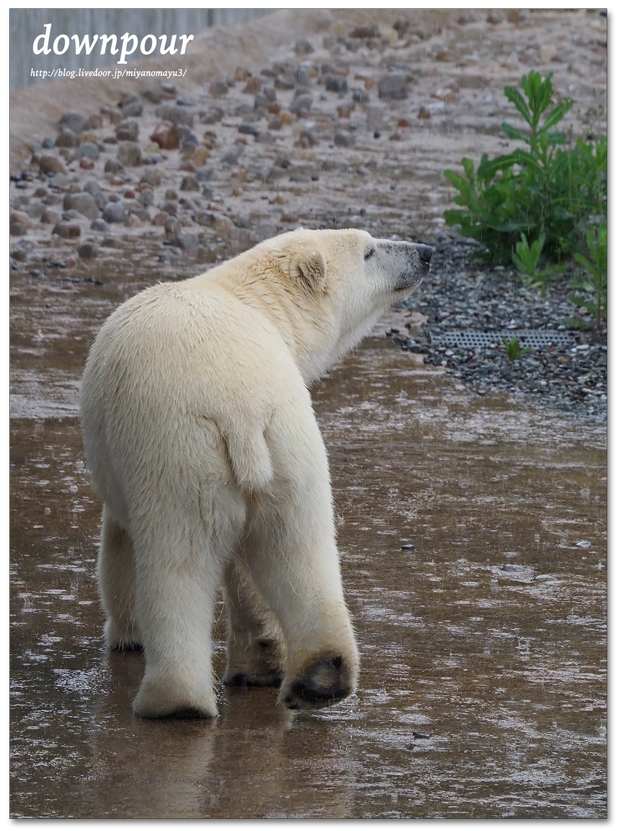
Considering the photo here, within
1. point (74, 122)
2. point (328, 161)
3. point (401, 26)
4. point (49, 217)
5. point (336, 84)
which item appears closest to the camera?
point (49, 217)

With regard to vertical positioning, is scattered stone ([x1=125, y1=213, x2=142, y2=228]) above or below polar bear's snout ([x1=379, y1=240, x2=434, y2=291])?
above

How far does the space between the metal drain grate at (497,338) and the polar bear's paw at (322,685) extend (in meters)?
5.11

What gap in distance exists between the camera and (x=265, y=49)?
16609 mm

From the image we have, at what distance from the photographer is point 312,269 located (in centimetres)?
380

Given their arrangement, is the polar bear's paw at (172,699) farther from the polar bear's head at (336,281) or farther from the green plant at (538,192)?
the green plant at (538,192)

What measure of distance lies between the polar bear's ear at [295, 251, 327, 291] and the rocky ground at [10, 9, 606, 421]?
3.59 metres

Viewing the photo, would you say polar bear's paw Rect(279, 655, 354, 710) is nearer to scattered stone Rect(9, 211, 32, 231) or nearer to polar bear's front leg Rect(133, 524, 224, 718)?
polar bear's front leg Rect(133, 524, 224, 718)

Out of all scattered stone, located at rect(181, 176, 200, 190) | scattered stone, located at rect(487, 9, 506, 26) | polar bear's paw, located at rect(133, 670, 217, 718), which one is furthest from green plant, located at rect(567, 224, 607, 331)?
scattered stone, located at rect(487, 9, 506, 26)

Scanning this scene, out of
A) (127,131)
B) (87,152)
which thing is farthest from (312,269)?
(127,131)

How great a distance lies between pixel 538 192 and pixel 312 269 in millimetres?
5881

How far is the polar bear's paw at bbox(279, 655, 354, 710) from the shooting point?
3164 mm

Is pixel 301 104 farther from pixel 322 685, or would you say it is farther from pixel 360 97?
pixel 322 685

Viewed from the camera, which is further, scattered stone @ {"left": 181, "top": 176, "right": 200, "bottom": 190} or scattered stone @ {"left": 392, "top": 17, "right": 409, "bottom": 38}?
scattered stone @ {"left": 392, "top": 17, "right": 409, "bottom": 38}

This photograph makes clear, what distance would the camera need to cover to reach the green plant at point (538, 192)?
30.1 feet
